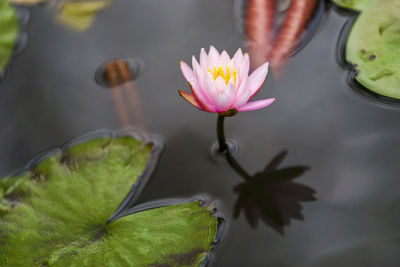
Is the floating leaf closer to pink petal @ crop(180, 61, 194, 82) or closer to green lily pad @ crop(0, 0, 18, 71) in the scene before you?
green lily pad @ crop(0, 0, 18, 71)

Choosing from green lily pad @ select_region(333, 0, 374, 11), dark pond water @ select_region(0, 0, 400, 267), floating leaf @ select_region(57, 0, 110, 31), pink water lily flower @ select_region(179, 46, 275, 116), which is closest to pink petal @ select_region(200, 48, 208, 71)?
pink water lily flower @ select_region(179, 46, 275, 116)

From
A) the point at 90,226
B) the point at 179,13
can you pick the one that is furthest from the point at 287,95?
the point at 90,226

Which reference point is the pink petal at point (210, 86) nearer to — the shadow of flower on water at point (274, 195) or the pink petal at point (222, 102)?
the pink petal at point (222, 102)

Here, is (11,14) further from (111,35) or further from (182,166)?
(182,166)

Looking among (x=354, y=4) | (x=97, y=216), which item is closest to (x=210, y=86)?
(x=97, y=216)

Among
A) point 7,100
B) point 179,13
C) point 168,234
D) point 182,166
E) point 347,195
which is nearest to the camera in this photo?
point 168,234

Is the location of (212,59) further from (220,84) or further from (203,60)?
(220,84)

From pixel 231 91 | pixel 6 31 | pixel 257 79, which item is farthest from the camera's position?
pixel 6 31
